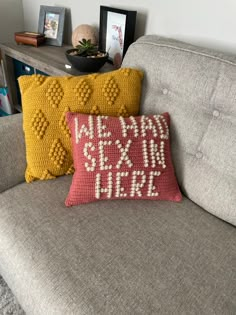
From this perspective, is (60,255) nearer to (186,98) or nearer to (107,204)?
(107,204)

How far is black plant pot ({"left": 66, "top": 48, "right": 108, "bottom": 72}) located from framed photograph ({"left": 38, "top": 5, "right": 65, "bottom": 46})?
570 mm

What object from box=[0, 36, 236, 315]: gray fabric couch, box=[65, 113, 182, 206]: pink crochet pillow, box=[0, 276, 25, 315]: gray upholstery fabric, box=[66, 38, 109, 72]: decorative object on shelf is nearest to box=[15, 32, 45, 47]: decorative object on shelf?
box=[66, 38, 109, 72]: decorative object on shelf

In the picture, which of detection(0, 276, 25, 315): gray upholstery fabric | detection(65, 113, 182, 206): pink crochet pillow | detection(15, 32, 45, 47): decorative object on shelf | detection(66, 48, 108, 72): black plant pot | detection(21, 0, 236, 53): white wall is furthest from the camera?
detection(15, 32, 45, 47): decorative object on shelf

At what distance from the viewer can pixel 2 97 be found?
6.83 ft

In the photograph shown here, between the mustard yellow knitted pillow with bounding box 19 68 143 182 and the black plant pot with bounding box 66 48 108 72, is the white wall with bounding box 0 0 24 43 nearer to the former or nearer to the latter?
the black plant pot with bounding box 66 48 108 72

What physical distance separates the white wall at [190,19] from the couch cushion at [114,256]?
736 mm

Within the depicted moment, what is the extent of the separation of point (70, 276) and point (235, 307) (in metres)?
0.41

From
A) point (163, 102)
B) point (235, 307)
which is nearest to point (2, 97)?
point (163, 102)

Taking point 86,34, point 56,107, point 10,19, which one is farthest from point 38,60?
point 10,19

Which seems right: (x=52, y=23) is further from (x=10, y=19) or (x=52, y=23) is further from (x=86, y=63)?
(x=86, y=63)

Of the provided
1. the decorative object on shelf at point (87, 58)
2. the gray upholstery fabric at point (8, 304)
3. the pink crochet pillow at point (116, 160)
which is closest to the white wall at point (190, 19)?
the decorative object on shelf at point (87, 58)

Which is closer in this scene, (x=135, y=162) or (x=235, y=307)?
(x=235, y=307)

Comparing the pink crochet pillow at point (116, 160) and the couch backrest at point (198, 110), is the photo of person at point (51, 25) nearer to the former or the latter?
the couch backrest at point (198, 110)

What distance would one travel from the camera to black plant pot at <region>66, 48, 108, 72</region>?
4.32 feet
